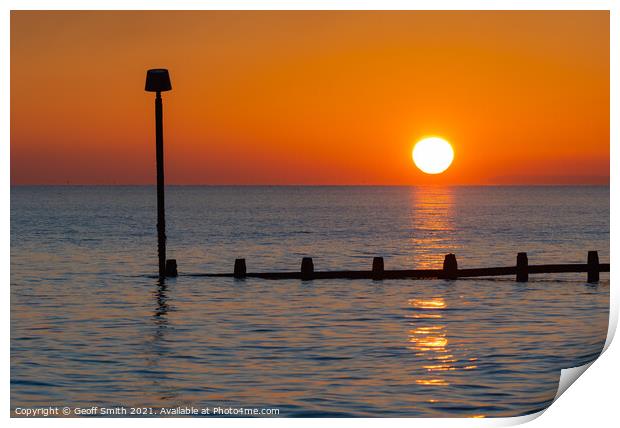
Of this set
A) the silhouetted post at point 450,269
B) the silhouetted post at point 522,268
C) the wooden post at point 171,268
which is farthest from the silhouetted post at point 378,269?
the wooden post at point 171,268

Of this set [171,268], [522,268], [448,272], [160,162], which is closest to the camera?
[160,162]

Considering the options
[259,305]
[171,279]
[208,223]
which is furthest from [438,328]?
[208,223]

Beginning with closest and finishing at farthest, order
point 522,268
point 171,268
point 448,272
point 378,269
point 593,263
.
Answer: point 448,272, point 522,268, point 378,269, point 593,263, point 171,268

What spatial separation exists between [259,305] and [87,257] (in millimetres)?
24262

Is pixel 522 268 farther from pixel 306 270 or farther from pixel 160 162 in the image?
pixel 160 162

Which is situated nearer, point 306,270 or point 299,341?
point 299,341

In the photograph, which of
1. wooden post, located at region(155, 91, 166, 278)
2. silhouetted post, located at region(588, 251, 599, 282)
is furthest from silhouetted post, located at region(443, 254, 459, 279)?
wooden post, located at region(155, 91, 166, 278)

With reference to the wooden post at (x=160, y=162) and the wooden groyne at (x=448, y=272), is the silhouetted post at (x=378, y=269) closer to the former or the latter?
the wooden groyne at (x=448, y=272)

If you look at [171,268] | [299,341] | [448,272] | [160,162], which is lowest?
[299,341]

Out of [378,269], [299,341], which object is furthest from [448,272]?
[299,341]

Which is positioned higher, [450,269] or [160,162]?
[160,162]

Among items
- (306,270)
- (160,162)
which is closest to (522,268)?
(306,270)
